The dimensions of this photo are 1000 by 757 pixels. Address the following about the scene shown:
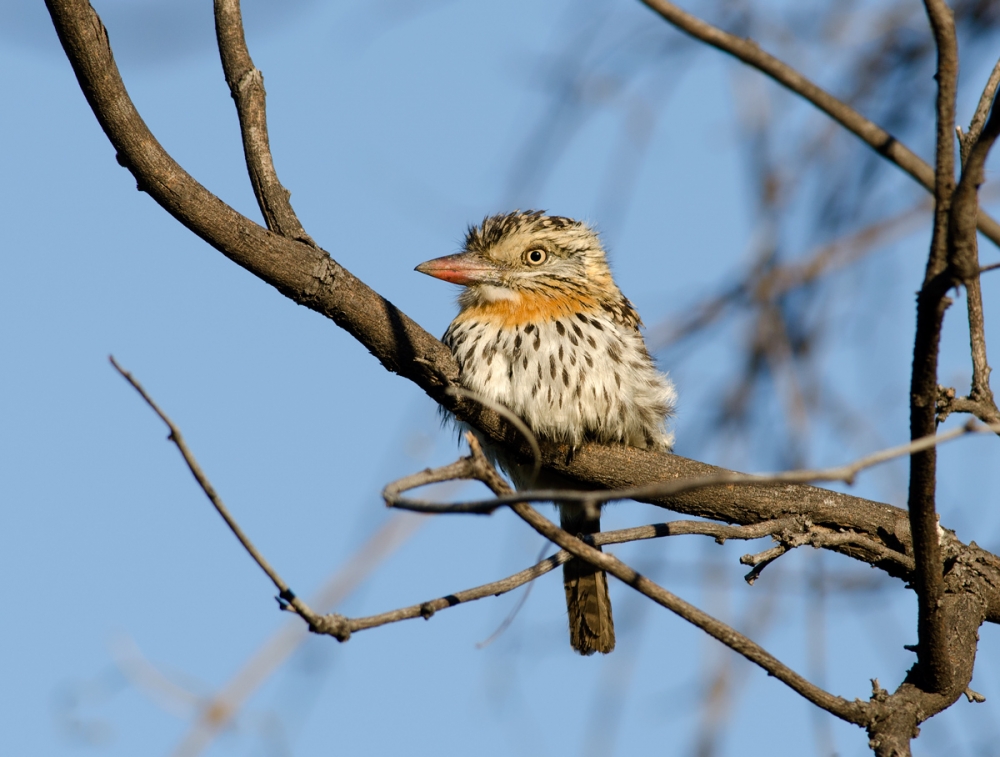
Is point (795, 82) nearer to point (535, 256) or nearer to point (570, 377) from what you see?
point (570, 377)

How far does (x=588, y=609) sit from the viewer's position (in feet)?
14.2

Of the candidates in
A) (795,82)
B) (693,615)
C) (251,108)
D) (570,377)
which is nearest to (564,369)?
(570,377)

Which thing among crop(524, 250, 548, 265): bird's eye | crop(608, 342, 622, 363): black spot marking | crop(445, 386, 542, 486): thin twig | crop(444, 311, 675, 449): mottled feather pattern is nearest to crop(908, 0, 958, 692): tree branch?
crop(445, 386, 542, 486): thin twig

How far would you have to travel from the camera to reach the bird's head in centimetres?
436

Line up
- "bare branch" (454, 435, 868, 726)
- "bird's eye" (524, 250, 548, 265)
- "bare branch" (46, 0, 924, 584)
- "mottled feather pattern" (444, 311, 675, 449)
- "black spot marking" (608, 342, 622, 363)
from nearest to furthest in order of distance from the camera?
"bare branch" (454, 435, 868, 726) → "bare branch" (46, 0, 924, 584) → "mottled feather pattern" (444, 311, 675, 449) → "black spot marking" (608, 342, 622, 363) → "bird's eye" (524, 250, 548, 265)

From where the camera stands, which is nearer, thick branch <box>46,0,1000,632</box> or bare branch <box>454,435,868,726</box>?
bare branch <box>454,435,868,726</box>

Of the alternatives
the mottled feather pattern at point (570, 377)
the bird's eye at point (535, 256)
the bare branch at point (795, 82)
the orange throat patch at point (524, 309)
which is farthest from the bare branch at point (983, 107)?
the bird's eye at point (535, 256)

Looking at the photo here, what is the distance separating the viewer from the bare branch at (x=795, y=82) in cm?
195

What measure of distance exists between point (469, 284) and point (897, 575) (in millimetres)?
1985

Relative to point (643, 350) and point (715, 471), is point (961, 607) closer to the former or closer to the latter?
point (715, 471)

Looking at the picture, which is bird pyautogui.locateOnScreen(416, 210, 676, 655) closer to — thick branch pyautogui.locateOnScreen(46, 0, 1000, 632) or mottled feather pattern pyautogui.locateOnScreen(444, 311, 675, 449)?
mottled feather pattern pyautogui.locateOnScreen(444, 311, 675, 449)

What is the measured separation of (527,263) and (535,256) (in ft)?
0.19

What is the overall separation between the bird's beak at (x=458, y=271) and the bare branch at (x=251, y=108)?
125cm

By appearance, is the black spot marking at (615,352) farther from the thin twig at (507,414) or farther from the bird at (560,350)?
the thin twig at (507,414)
